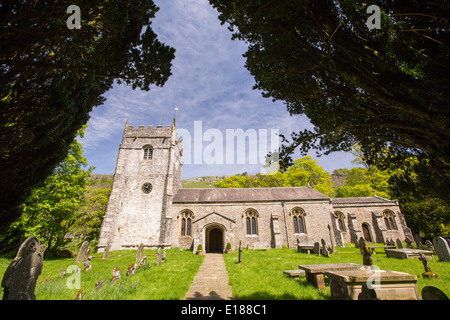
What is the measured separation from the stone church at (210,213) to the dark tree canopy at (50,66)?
48.3 feet

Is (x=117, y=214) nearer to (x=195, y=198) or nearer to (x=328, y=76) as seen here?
(x=195, y=198)

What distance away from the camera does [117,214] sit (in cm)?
1959

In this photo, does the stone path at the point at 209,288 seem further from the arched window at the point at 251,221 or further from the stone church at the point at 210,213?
the arched window at the point at 251,221

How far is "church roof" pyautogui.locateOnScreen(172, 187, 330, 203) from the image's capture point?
71.2 feet

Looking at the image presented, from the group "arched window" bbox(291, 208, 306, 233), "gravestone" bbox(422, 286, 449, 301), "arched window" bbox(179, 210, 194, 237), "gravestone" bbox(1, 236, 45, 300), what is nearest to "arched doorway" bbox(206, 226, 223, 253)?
"arched window" bbox(179, 210, 194, 237)

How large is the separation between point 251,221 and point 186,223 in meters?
7.13

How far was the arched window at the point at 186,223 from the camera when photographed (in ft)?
66.0

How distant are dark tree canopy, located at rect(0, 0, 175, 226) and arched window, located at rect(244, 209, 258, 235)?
1837cm

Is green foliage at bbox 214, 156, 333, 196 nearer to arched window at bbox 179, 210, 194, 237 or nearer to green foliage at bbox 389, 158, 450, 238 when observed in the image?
green foliage at bbox 389, 158, 450, 238

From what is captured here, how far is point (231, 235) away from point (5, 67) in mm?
18085

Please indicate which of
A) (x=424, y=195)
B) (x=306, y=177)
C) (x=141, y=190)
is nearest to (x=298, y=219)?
(x=306, y=177)

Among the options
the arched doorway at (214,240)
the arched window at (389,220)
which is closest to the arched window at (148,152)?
the arched doorway at (214,240)
